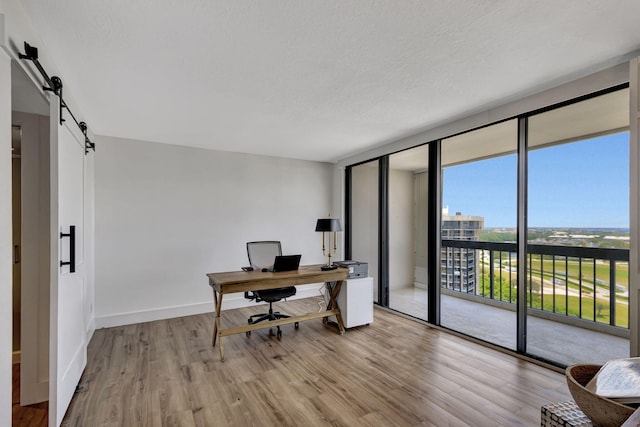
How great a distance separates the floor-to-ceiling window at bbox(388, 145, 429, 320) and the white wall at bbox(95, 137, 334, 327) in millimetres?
1716

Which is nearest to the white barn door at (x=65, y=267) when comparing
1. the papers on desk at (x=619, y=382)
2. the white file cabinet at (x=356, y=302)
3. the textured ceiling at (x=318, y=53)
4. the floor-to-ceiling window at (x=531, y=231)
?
the textured ceiling at (x=318, y=53)

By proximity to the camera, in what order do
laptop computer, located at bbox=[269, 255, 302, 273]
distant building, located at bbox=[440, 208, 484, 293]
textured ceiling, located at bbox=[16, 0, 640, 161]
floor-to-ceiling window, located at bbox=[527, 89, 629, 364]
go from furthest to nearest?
distant building, located at bbox=[440, 208, 484, 293] → laptop computer, located at bbox=[269, 255, 302, 273] → floor-to-ceiling window, located at bbox=[527, 89, 629, 364] → textured ceiling, located at bbox=[16, 0, 640, 161]

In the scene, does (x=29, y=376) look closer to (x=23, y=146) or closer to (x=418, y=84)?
(x=23, y=146)

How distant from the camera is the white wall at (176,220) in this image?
12.9 ft

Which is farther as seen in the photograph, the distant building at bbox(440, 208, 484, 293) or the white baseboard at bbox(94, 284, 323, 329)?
the white baseboard at bbox(94, 284, 323, 329)

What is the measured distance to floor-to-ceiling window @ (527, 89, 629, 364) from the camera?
2.45 metres

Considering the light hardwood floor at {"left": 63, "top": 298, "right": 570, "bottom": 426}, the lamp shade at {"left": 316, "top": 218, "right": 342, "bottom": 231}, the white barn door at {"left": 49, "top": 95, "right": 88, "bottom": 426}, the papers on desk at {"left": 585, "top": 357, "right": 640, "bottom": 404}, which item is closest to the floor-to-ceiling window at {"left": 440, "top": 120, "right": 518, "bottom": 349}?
the light hardwood floor at {"left": 63, "top": 298, "right": 570, "bottom": 426}

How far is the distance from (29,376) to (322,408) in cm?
219

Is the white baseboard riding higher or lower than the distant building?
lower

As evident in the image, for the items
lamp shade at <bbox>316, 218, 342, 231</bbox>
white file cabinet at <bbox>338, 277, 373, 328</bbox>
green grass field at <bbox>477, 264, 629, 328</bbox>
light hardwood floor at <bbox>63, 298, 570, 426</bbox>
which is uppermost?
lamp shade at <bbox>316, 218, 342, 231</bbox>

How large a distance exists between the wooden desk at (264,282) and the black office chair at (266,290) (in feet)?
0.94

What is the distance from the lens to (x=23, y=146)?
225cm

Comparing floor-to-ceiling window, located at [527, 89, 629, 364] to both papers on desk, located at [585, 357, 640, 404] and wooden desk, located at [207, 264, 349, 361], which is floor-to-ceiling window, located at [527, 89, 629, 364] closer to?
papers on desk, located at [585, 357, 640, 404]

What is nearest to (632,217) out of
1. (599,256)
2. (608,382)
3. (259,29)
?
(599,256)
